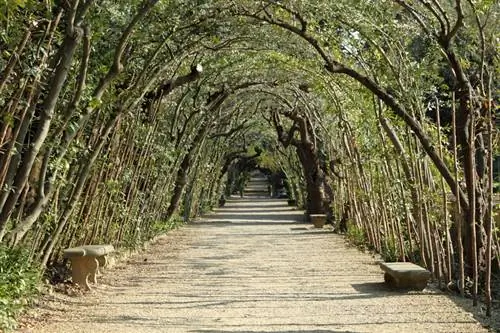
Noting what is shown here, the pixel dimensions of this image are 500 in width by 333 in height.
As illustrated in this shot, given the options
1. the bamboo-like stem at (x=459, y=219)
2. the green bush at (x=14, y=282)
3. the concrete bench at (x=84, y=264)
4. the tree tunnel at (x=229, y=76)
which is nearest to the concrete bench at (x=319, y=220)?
the tree tunnel at (x=229, y=76)

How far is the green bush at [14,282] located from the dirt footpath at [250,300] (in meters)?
0.21

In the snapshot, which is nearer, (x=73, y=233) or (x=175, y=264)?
(x=73, y=233)

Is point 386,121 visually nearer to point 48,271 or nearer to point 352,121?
point 352,121

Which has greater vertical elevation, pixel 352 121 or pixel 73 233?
pixel 352 121

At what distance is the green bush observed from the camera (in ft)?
14.4

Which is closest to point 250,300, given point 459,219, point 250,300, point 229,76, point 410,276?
point 250,300

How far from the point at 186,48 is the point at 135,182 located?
7.74ft

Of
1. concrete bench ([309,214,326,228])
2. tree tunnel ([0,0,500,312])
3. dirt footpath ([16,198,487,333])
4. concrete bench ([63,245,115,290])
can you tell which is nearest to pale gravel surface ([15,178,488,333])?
dirt footpath ([16,198,487,333])

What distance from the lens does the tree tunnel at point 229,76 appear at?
503cm

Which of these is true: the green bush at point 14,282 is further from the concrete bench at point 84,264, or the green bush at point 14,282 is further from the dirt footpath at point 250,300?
the concrete bench at point 84,264

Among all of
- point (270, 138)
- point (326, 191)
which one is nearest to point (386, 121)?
point (326, 191)

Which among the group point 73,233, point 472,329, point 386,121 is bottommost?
point 472,329

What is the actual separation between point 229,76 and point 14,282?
8.82 m

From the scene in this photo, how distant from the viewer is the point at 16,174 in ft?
16.3
